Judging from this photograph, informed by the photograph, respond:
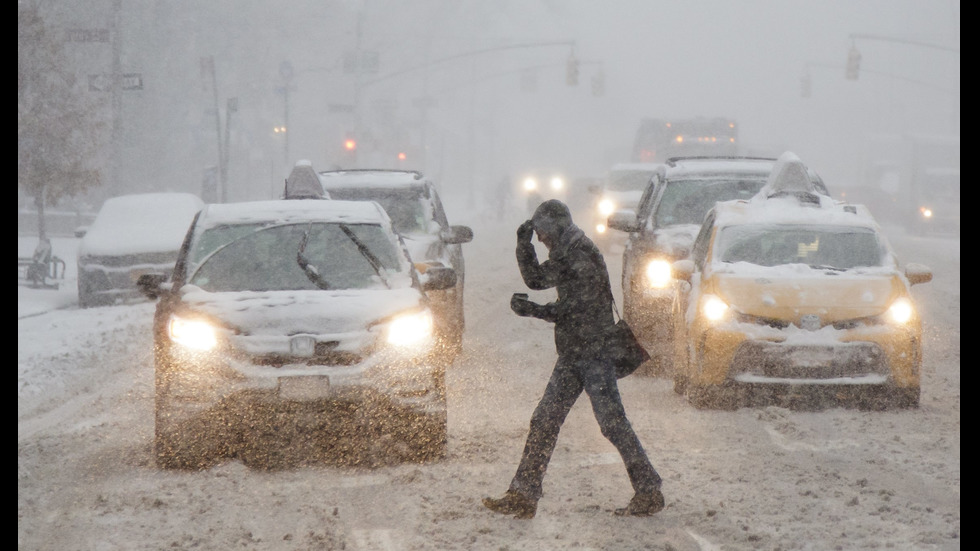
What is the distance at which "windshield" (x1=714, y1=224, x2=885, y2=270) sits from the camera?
10.2m

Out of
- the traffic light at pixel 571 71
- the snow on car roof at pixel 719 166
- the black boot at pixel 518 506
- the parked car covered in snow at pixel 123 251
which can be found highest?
the traffic light at pixel 571 71

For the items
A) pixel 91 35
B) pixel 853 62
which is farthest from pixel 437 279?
pixel 853 62

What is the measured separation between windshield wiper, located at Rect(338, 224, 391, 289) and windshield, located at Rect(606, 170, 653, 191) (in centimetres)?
1713

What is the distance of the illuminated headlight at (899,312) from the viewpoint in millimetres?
9508

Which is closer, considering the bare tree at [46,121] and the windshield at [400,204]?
the windshield at [400,204]

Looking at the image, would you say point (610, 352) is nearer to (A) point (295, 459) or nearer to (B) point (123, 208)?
(A) point (295, 459)

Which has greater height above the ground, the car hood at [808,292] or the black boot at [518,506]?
the car hood at [808,292]

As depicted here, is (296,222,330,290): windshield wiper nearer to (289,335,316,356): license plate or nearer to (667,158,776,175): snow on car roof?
(289,335,316,356): license plate

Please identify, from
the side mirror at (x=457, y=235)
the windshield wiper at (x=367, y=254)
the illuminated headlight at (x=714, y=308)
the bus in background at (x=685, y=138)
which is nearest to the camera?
the windshield wiper at (x=367, y=254)

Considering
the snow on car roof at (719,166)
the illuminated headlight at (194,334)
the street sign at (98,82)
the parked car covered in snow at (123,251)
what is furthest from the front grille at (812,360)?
the street sign at (98,82)

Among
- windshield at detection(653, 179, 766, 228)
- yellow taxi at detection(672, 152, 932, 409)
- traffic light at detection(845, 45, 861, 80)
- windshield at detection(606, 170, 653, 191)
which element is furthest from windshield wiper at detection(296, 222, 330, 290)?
traffic light at detection(845, 45, 861, 80)

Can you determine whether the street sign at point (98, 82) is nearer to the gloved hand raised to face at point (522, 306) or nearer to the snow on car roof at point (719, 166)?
the snow on car roof at point (719, 166)

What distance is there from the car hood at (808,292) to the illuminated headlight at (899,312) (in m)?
0.04

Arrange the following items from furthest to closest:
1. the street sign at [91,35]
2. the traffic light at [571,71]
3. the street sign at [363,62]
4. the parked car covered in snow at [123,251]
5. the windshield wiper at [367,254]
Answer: the street sign at [363,62] < the traffic light at [571,71] < the street sign at [91,35] < the parked car covered in snow at [123,251] < the windshield wiper at [367,254]
